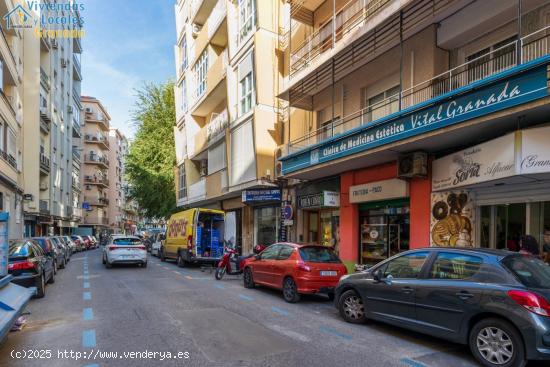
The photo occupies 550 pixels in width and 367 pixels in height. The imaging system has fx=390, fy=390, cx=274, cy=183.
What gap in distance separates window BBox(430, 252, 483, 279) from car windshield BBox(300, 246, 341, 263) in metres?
3.90

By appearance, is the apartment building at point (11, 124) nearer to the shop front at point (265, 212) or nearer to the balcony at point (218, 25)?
the balcony at point (218, 25)

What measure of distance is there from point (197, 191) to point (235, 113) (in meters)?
7.88

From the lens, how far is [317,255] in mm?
9938

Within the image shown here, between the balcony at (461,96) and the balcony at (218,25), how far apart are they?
11848 millimetres

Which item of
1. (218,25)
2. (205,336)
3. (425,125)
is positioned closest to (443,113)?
(425,125)

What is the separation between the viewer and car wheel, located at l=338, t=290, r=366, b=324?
7434 millimetres

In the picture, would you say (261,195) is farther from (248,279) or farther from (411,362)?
(411,362)

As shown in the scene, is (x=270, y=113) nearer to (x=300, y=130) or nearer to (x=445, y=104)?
(x=300, y=130)

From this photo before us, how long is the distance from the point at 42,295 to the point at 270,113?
1167 centimetres

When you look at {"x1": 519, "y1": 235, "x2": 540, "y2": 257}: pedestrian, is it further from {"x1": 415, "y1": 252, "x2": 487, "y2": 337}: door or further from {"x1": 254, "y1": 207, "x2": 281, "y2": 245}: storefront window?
{"x1": 254, "y1": 207, "x2": 281, "y2": 245}: storefront window

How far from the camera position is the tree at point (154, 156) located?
32656 millimetres

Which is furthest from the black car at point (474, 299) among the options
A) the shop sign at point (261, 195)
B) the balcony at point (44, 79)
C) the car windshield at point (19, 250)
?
the balcony at point (44, 79)

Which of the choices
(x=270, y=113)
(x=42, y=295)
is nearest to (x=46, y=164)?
(x=270, y=113)

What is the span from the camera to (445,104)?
29.4ft
